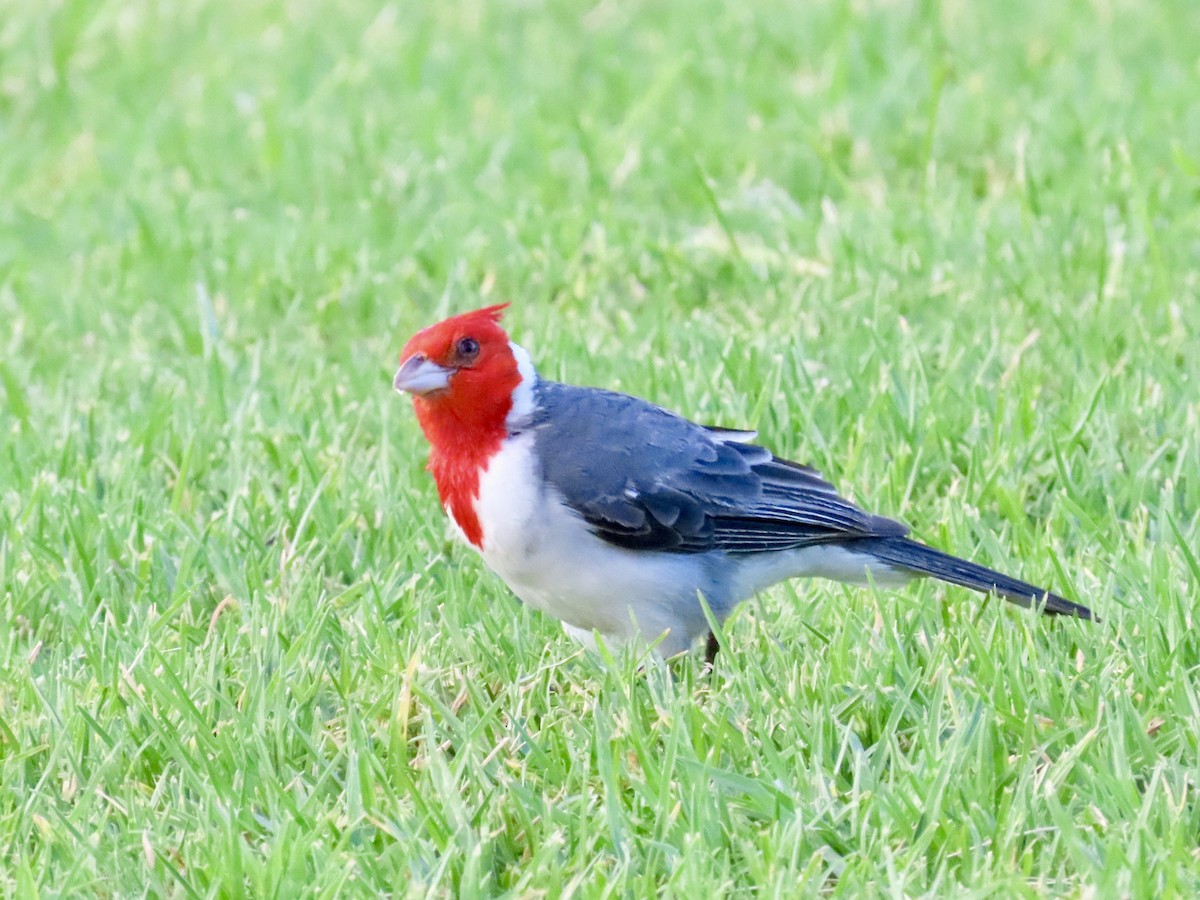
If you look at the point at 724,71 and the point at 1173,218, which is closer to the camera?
the point at 1173,218

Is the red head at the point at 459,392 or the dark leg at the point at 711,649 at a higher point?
the red head at the point at 459,392

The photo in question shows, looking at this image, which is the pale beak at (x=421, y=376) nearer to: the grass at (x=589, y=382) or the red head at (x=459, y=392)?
the red head at (x=459, y=392)

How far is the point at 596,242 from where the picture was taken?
20.3 ft

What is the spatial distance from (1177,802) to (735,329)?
109 inches

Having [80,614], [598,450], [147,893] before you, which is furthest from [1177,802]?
[80,614]

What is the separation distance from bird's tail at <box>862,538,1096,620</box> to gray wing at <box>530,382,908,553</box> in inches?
1.5

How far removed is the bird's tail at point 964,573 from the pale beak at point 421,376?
1003mm

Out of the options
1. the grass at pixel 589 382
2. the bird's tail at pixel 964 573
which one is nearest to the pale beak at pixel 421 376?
the grass at pixel 589 382

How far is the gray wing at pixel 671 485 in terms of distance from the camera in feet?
13.0

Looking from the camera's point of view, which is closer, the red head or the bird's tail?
the bird's tail

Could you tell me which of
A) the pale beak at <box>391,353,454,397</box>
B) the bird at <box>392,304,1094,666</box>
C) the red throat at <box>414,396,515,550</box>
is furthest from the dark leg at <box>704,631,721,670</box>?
the pale beak at <box>391,353,454,397</box>

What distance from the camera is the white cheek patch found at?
4.07m

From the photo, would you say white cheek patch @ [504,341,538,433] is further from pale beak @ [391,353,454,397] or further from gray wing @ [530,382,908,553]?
pale beak @ [391,353,454,397]

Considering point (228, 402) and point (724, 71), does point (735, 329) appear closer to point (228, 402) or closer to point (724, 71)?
point (228, 402)
